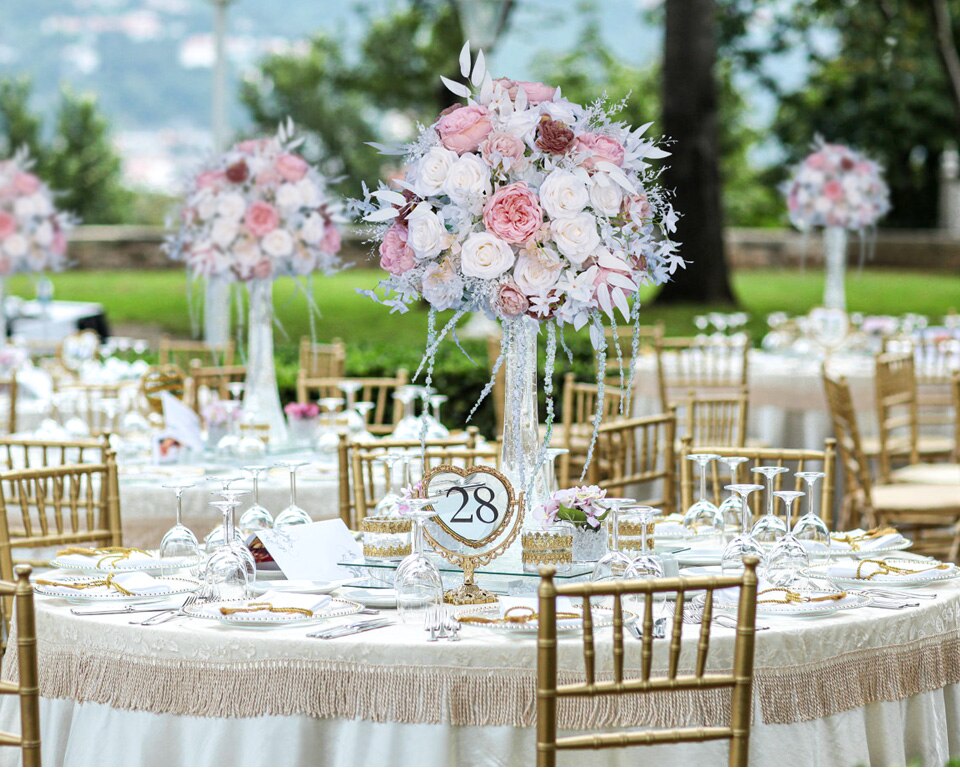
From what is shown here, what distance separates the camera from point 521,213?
3371mm

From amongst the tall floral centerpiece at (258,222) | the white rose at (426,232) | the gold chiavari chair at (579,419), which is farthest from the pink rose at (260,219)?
the white rose at (426,232)

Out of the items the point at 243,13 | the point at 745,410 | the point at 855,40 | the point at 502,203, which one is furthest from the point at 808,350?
the point at 243,13

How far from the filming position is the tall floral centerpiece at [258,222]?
5.86 meters

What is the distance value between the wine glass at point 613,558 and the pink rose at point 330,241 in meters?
2.84

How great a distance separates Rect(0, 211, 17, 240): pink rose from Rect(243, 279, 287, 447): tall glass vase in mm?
2682

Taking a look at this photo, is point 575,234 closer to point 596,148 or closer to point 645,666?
point 596,148

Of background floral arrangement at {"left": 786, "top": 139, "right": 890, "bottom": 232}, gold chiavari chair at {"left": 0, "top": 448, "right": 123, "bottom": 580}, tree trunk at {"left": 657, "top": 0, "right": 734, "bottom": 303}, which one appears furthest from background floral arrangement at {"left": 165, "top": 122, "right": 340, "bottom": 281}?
tree trunk at {"left": 657, "top": 0, "right": 734, "bottom": 303}

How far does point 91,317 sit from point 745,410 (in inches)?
316

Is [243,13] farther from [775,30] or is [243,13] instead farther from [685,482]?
[685,482]

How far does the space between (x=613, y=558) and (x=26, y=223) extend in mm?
5812

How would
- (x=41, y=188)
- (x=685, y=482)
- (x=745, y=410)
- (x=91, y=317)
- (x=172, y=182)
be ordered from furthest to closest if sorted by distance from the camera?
(x=91, y=317)
(x=41, y=188)
(x=745, y=410)
(x=172, y=182)
(x=685, y=482)

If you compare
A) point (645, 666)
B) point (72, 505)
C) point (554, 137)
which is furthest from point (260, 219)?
point (645, 666)

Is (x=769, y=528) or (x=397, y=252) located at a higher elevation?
(x=397, y=252)

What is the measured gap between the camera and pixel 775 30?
1981cm
